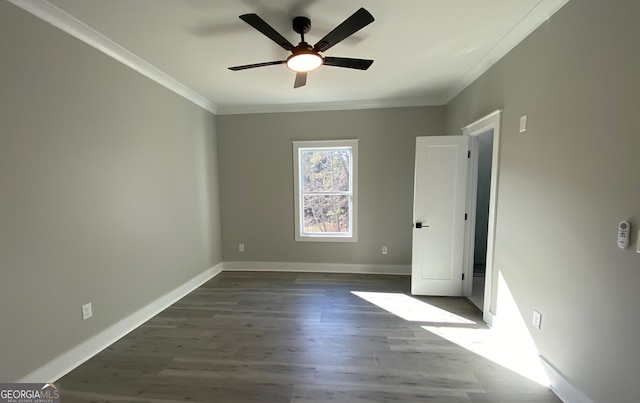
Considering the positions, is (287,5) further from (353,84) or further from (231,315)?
(231,315)

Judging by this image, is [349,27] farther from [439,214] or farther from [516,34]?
[439,214]

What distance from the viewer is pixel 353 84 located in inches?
126

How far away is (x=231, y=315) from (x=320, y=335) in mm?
1062

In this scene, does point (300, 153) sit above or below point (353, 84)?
below

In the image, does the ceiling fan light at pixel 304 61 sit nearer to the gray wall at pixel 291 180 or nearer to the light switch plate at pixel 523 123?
the light switch plate at pixel 523 123

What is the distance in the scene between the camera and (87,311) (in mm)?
2107

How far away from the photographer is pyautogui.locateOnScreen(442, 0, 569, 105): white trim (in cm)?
175

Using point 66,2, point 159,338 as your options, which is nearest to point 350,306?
point 159,338

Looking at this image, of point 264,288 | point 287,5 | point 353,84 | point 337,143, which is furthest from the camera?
point 337,143

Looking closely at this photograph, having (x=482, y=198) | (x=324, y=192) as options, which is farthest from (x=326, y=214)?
(x=482, y=198)

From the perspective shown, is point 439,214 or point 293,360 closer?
point 293,360

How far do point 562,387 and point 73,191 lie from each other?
3.77 metres

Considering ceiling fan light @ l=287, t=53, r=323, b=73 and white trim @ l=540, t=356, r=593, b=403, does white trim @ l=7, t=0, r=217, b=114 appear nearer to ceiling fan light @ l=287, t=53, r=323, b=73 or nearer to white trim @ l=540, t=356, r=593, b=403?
ceiling fan light @ l=287, t=53, r=323, b=73

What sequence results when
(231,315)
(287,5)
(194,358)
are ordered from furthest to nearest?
(231,315) → (194,358) → (287,5)
